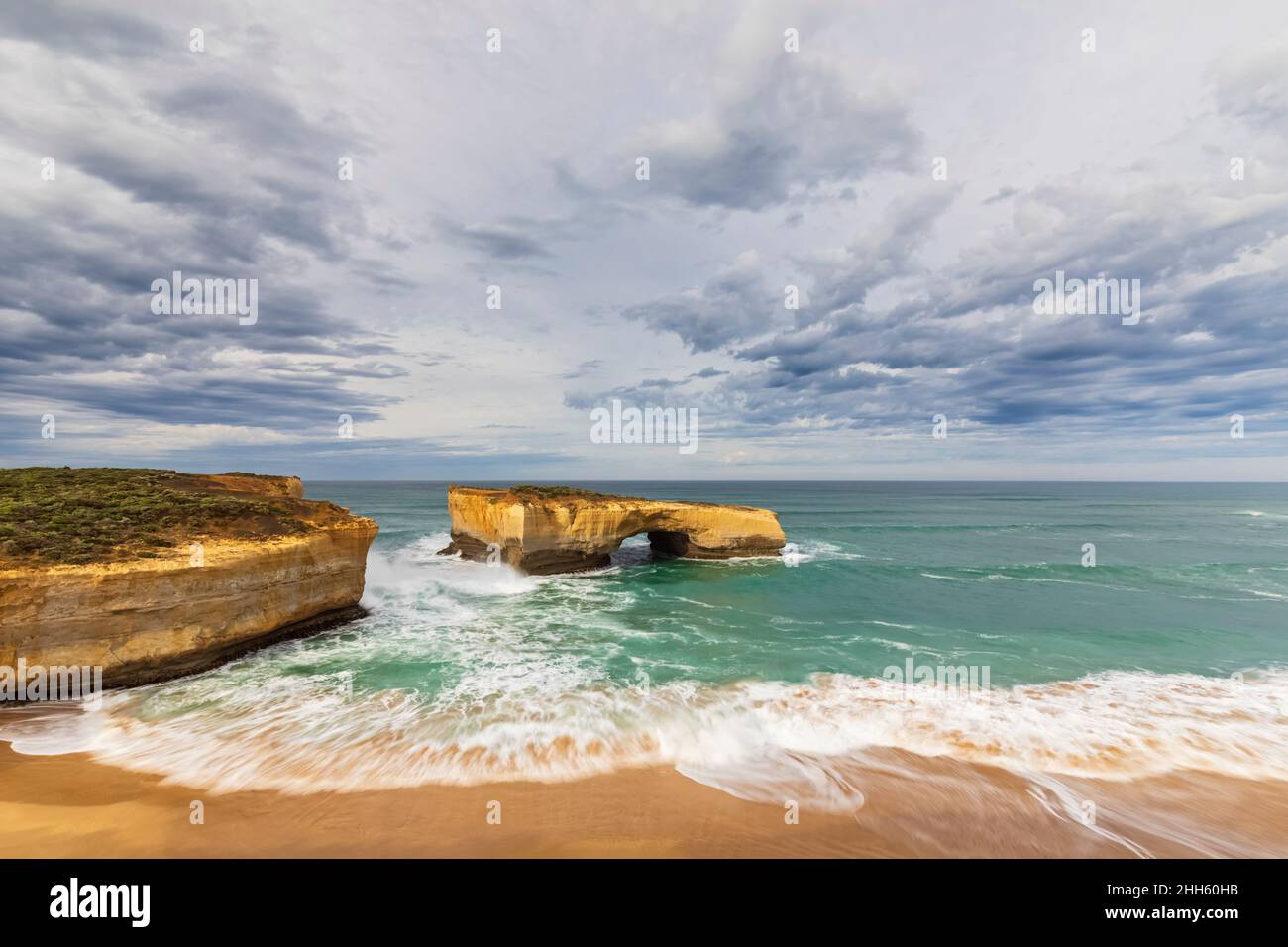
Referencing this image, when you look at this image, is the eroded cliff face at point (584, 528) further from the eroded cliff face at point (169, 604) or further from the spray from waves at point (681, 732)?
the spray from waves at point (681, 732)

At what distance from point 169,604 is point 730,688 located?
1263cm

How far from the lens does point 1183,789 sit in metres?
7.41

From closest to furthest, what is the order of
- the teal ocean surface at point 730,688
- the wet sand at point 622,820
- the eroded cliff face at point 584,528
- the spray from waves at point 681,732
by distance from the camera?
the wet sand at point 622,820, the spray from waves at point 681,732, the teal ocean surface at point 730,688, the eroded cliff face at point 584,528

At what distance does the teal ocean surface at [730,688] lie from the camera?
800cm

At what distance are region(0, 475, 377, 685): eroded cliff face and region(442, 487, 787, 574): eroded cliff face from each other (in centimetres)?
963

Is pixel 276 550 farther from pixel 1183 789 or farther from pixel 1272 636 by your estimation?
pixel 1272 636

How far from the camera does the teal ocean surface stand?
26.2 feet

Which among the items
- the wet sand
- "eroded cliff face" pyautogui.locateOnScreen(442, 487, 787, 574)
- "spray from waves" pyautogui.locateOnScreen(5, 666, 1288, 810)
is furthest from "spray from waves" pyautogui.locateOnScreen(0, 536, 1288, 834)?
"eroded cliff face" pyautogui.locateOnScreen(442, 487, 787, 574)

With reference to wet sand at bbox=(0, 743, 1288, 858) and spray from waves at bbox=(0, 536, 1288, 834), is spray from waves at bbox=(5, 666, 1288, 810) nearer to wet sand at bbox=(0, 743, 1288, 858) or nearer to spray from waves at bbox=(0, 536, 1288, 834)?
spray from waves at bbox=(0, 536, 1288, 834)

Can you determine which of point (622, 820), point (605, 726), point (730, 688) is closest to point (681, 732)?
→ point (605, 726)

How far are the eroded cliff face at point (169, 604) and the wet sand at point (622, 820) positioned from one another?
277cm

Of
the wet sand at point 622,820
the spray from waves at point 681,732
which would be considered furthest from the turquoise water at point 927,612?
the wet sand at point 622,820

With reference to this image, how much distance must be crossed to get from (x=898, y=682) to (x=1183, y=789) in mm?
4571
